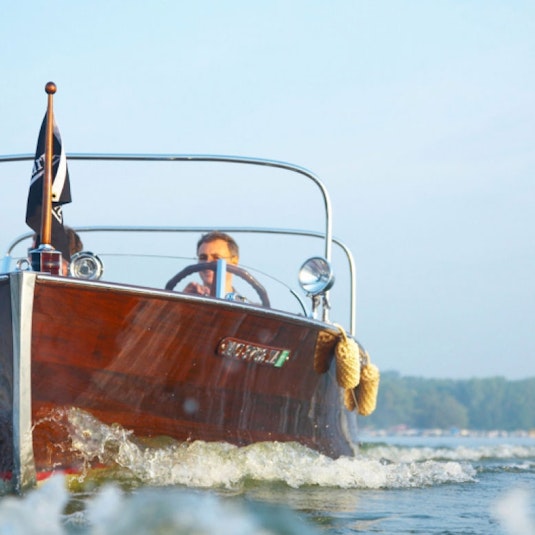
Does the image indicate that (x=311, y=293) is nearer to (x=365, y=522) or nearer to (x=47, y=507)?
(x=365, y=522)

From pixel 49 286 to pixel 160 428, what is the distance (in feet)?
3.39

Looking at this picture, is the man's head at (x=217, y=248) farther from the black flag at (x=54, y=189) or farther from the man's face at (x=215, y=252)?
the black flag at (x=54, y=189)

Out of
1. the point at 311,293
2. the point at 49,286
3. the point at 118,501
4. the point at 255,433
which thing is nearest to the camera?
the point at 118,501

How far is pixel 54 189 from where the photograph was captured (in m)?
5.55

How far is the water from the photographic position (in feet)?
7.72

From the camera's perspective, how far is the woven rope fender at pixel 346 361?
21.9ft

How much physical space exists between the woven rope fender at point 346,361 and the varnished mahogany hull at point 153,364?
1.36 ft

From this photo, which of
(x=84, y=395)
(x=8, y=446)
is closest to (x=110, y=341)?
(x=84, y=395)

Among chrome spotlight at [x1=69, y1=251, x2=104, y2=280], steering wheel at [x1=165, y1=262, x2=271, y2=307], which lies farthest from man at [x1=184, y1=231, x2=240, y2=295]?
chrome spotlight at [x1=69, y1=251, x2=104, y2=280]

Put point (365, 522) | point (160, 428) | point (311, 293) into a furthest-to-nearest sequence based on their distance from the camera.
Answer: point (311, 293), point (160, 428), point (365, 522)

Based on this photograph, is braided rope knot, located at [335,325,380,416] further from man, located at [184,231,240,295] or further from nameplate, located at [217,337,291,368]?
man, located at [184,231,240,295]

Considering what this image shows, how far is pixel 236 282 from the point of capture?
641cm

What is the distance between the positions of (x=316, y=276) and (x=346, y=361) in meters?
0.61

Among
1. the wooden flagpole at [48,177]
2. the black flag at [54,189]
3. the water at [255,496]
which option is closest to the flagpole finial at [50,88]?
the wooden flagpole at [48,177]
